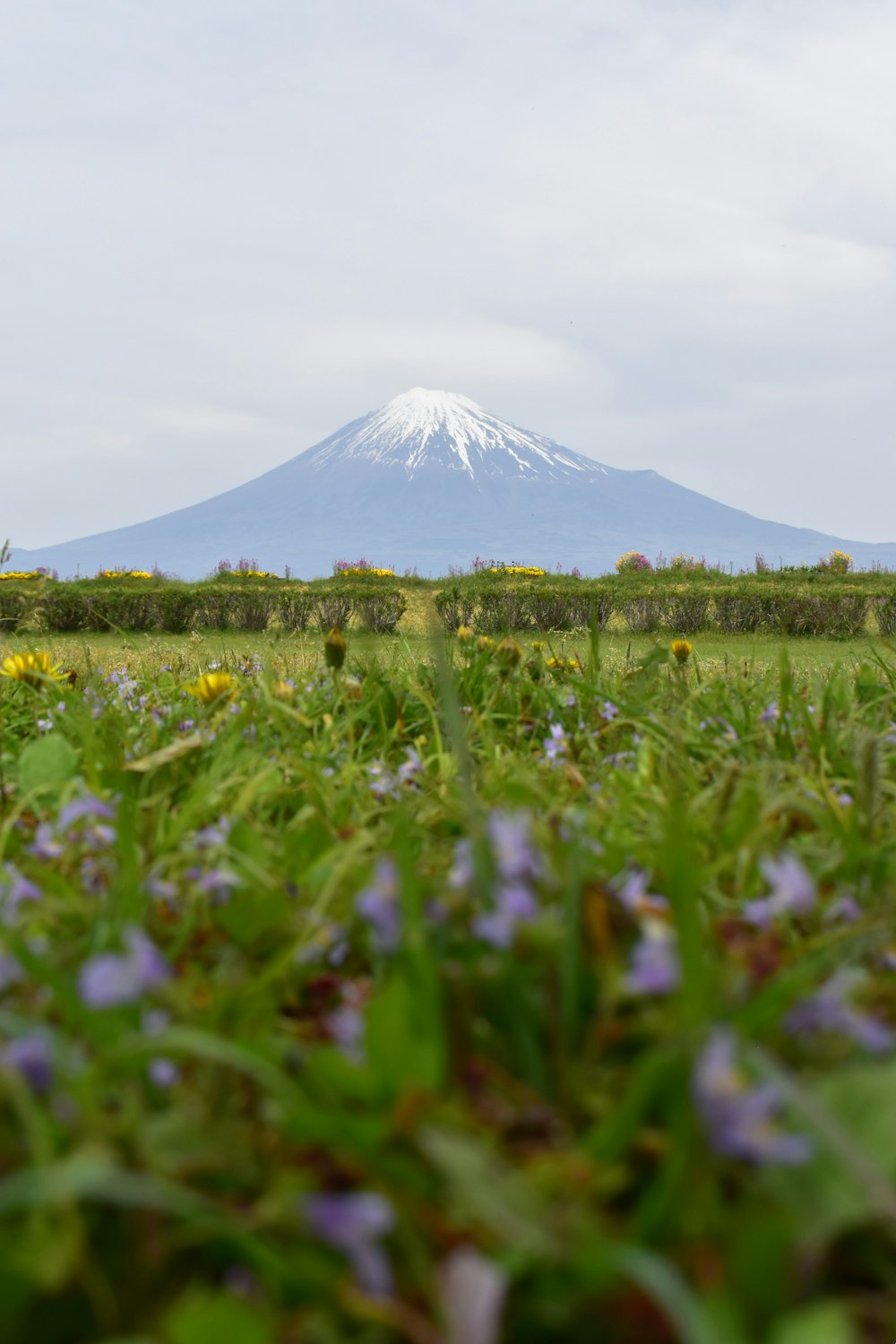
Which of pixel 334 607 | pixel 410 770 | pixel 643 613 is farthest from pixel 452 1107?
pixel 643 613

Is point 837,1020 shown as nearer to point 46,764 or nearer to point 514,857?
point 514,857

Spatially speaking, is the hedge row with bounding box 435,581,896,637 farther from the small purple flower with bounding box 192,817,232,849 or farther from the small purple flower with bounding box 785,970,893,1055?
the small purple flower with bounding box 785,970,893,1055

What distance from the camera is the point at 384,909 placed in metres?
0.77

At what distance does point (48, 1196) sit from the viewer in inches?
21.6

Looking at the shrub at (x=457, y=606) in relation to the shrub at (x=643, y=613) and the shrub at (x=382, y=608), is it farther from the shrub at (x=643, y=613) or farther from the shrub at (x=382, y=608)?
the shrub at (x=643, y=613)

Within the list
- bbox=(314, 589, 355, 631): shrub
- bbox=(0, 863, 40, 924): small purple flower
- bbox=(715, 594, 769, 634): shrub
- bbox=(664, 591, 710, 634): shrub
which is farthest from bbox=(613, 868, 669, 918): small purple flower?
bbox=(715, 594, 769, 634): shrub

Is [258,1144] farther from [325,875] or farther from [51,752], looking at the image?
[51,752]

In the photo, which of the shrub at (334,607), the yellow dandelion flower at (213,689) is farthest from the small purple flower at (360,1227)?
the shrub at (334,607)

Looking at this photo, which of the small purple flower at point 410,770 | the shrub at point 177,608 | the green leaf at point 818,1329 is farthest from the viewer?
the shrub at point 177,608

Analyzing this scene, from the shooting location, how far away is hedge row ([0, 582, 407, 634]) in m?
15.2

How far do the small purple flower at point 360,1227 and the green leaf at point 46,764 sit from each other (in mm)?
1365

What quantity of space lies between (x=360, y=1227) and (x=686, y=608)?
49.8 feet

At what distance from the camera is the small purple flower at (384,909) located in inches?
30.0

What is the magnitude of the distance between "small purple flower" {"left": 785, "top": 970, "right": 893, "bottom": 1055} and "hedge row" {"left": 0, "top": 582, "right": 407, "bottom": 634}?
14.1m
